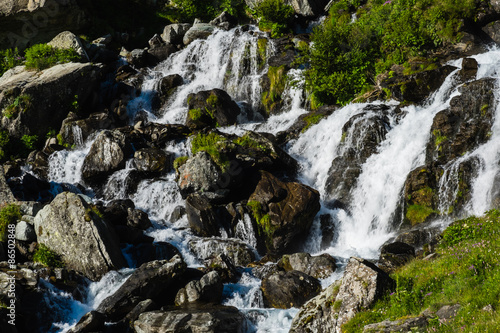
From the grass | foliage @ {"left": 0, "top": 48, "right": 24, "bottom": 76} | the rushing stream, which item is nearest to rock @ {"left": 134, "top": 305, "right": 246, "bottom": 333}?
the rushing stream

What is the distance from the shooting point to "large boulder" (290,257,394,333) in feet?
30.2

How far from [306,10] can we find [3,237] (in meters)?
29.1

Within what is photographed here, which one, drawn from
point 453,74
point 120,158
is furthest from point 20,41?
point 453,74

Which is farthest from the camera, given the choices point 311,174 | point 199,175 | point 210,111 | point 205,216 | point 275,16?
point 275,16

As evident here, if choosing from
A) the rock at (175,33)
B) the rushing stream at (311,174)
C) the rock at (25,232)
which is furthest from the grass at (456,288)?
the rock at (175,33)

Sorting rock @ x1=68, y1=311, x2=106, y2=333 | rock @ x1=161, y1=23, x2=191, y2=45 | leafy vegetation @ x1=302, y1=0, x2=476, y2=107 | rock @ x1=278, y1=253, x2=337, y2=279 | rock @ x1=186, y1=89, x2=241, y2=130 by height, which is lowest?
rock @ x1=278, y1=253, x2=337, y2=279

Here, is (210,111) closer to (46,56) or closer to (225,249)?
(225,249)

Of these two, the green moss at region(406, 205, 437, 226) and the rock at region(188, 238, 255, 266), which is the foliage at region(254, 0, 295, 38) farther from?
the rock at region(188, 238, 255, 266)

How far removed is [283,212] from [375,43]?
Result: 51.3ft

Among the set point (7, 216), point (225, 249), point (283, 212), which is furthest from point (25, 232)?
point (283, 212)

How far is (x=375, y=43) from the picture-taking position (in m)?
29.3

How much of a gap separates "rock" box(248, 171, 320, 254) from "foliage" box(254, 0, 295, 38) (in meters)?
19.0

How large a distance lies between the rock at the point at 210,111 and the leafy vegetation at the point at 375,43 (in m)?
5.53

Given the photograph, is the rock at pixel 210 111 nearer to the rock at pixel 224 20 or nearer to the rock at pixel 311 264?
the rock at pixel 224 20
